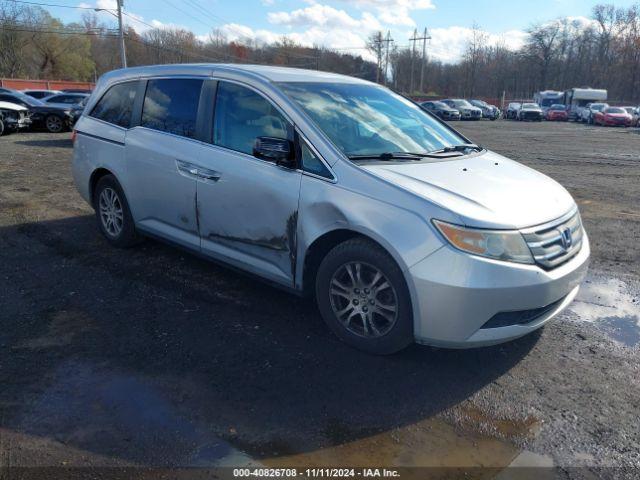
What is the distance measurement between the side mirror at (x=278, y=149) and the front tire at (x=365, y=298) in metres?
0.75

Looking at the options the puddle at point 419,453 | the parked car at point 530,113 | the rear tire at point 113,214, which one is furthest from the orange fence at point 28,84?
the puddle at point 419,453

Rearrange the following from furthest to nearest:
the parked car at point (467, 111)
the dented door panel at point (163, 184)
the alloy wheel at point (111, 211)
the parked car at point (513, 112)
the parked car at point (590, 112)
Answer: the parked car at point (513, 112) < the parked car at point (467, 111) < the parked car at point (590, 112) < the alloy wheel at point (111, 211) < the dented door panel at point (163, 184)

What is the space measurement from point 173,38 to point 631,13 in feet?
236

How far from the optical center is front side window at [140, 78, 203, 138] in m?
4.67

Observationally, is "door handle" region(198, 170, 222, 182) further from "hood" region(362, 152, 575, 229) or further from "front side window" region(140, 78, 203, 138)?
"hood" region(362, 152, 575, 229)

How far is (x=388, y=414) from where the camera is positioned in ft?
9.91

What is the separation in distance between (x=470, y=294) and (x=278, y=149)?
1.65 meters

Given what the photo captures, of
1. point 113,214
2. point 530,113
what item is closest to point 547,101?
point 530,113

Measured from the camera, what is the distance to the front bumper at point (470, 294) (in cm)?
311

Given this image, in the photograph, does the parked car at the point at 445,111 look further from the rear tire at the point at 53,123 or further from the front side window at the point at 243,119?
the front side window at the point at 243,119

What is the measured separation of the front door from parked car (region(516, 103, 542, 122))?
46.4m

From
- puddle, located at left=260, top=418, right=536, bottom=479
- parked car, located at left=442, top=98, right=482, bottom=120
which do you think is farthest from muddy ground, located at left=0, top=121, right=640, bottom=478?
parked car, located at left=442, top=98, right=482, bottom=120

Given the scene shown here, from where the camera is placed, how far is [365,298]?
3559 mm

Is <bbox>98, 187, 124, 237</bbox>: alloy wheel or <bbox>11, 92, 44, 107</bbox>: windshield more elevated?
<bbox>11, 92, 44, 107</bbox>: windshield
